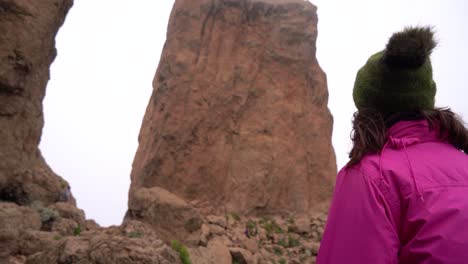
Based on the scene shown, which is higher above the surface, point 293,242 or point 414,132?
point 414,132

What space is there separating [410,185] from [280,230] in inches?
475

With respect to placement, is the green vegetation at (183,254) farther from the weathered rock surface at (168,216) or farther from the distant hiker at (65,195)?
the distant hiker at (65,195)

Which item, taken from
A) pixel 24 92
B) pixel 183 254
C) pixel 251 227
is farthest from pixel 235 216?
pixel 24 92

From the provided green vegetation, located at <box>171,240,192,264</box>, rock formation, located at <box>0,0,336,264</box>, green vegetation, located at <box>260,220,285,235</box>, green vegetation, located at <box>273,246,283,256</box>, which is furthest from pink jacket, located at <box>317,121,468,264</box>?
green vegetation, located at <box>260,220,285,235</box>

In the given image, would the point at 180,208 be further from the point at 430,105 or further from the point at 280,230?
the point at 430,105

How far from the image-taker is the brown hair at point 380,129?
1.90 m

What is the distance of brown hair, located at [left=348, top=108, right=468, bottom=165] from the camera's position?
6.22 feet

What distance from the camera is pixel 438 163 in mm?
1796

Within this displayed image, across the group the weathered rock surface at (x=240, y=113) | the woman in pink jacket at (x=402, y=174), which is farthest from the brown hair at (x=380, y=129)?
the weathered rock surface at (x=240, y=113)

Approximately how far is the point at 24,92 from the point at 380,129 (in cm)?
895

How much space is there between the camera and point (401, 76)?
2059 mm

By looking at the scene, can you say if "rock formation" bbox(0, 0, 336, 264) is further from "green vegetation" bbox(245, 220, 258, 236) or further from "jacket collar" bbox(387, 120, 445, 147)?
"jacket collar" bbox(387, 120, 445, 147)

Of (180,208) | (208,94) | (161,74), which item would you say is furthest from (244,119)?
(180,208)

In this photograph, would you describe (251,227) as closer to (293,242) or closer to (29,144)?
(293,242)
